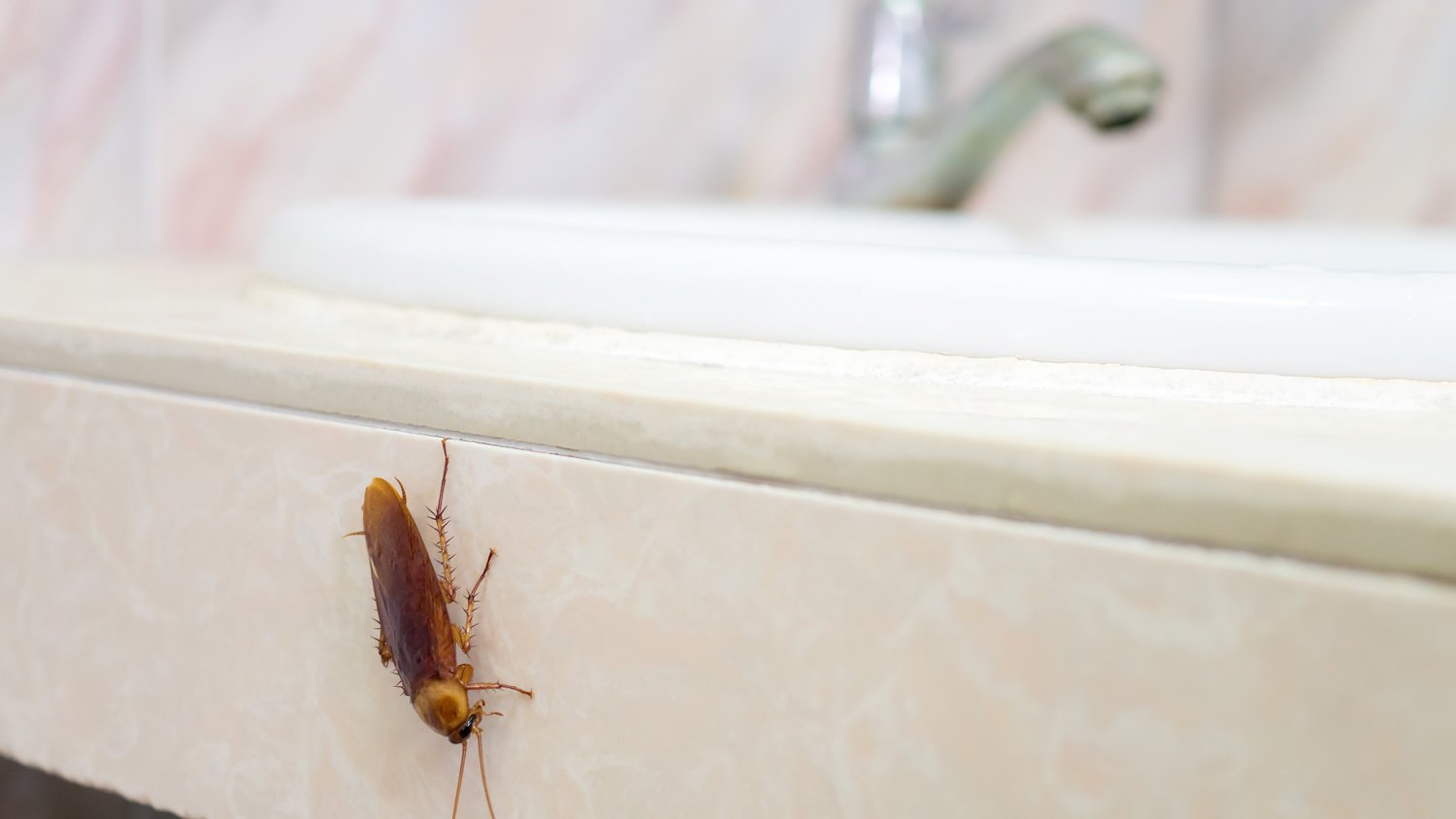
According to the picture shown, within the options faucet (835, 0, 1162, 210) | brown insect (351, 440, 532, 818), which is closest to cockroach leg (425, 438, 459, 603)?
brown insect (351, 440, 532, 818)

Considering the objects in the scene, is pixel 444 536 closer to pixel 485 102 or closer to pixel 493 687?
pixel 493 687

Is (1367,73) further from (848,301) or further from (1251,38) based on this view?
(848,301)

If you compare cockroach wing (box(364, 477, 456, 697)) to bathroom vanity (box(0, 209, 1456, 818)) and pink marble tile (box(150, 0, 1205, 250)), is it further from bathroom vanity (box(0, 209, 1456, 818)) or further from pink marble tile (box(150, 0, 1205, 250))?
pink marble tile (box(150, 0, 1205, 250))

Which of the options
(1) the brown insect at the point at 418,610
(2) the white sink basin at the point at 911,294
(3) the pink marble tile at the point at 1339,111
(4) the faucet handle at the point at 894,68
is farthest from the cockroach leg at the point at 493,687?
(3) the pink marble tile at the point at 1339,111

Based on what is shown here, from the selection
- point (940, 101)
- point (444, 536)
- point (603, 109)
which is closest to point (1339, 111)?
point (940, 101)

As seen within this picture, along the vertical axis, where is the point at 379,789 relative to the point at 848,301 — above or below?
below

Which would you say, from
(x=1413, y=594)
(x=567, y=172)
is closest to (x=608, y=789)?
(x=1413, y=594)
